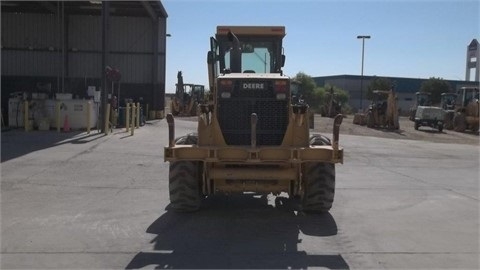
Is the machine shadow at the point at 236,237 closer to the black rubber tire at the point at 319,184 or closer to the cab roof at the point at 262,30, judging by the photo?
the black rubber tire at the point at 319,184

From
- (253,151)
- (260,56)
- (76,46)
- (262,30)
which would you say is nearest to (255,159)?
(253,151)

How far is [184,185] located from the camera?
28.4 ft

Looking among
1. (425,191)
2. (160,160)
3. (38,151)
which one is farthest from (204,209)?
(38,151)

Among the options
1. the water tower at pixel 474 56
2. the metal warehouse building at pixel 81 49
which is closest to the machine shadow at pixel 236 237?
the metal warehouse building at pixel 81 49

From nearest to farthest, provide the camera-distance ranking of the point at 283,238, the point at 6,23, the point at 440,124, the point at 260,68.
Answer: the point at 283,238 → the point at 260,68 → the point at 6,23 → the point at 440,124

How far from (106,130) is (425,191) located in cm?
1711

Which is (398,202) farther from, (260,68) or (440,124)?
(440,124)

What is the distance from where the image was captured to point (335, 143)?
27.7 feet

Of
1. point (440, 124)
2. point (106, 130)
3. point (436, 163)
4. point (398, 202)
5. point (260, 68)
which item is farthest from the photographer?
point (440, 124)

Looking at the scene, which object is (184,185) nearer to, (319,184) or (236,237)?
(236,237)

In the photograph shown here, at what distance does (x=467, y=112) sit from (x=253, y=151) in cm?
3747

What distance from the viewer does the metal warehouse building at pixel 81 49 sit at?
38250mm

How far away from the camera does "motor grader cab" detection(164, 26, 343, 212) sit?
8.19 meters

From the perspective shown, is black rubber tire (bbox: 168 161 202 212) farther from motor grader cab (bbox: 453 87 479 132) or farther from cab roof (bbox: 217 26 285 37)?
motor grader cab (bbox: 453 87 479 132)
